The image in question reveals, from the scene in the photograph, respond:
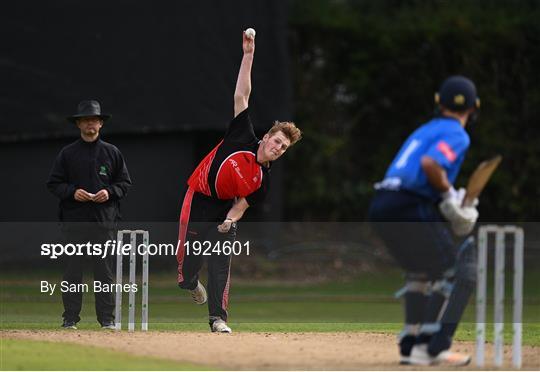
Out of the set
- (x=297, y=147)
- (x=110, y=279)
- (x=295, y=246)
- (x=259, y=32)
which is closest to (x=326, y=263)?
(x=295, y=246)

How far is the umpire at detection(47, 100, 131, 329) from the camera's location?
1045 centimetres

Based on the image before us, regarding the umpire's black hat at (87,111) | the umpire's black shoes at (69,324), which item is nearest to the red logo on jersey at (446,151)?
the umpire's black hat at (87,111)

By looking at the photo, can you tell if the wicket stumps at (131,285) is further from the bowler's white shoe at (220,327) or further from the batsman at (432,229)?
the batsman at (432,229)

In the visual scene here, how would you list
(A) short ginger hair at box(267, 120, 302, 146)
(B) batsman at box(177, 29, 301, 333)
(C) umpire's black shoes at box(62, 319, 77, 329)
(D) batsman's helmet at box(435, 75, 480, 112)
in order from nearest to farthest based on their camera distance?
(D) batsman's helmet at box(435, 75, 480, 112) → (A) short ginger hair at box(267, 120, 302, 146) → (B) batsman at box(177, 29, 301, 333) → (C) umpire's black shoes at box(62, 319, 77, 329)

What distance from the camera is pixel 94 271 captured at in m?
10.5

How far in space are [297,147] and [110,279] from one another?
923 centimetres

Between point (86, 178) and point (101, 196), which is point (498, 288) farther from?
point (86, 178)

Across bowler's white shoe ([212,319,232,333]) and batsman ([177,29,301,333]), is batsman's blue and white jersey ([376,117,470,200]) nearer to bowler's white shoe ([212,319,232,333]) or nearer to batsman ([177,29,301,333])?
batsman ([177,29,301,333])

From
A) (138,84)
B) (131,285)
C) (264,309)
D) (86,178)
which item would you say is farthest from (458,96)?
(138,84)

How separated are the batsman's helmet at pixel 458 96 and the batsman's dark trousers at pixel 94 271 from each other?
11.9ft

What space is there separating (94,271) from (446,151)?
3.90 meters

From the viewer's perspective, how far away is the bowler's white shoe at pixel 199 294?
10664 millimetres

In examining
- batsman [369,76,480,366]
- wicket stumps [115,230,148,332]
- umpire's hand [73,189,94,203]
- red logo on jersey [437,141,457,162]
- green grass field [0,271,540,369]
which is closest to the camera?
red logo on jersey [437,141,457,162]

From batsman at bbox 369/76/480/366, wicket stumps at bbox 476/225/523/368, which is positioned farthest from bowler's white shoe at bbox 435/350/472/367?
wicket stumps at bbox 476/225/523/368
